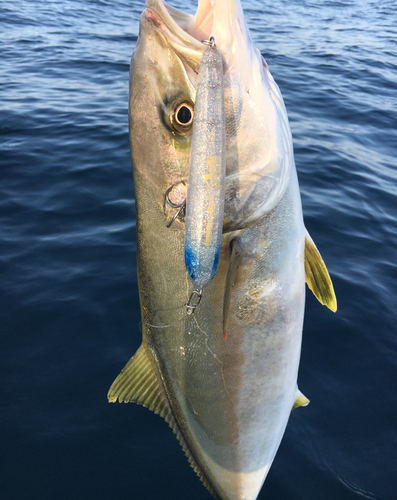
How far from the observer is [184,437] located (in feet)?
5.83

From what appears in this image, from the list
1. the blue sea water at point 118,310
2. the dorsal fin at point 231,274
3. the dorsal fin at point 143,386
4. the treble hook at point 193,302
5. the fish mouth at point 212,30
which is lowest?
the blue sea water at point 118,310

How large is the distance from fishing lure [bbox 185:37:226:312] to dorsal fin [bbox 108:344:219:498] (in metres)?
0.84

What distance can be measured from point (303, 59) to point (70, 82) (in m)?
7.37

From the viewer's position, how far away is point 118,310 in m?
3.57

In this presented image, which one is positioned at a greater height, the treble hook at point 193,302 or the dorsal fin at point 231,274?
the dorsal fin at point 231,274

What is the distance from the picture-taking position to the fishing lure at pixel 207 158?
1088 millimetres

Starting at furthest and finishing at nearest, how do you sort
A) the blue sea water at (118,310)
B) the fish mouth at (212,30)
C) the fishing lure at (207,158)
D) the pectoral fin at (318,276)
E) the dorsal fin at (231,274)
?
the blue sea water at (118,310), the pectoral fin at (318,276), the dorsal fin at (231,274), the fish mouth at (212,30), the fishing lure at (207,158)

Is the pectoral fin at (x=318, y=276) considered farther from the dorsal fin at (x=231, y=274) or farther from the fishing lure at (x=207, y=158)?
the fishing lure at (x=207, y=158)

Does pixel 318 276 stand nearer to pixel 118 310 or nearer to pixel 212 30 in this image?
pixel 212 30

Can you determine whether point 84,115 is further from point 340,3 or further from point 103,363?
point 340,3

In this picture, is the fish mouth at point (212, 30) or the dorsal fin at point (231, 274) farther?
the dorsal fin at point (231, 274)

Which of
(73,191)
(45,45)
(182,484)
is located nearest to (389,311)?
(182,484)

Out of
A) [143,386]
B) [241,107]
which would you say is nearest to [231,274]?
[241,107]

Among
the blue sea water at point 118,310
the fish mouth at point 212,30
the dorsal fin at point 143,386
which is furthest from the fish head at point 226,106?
the blue sea water at point 118,310
